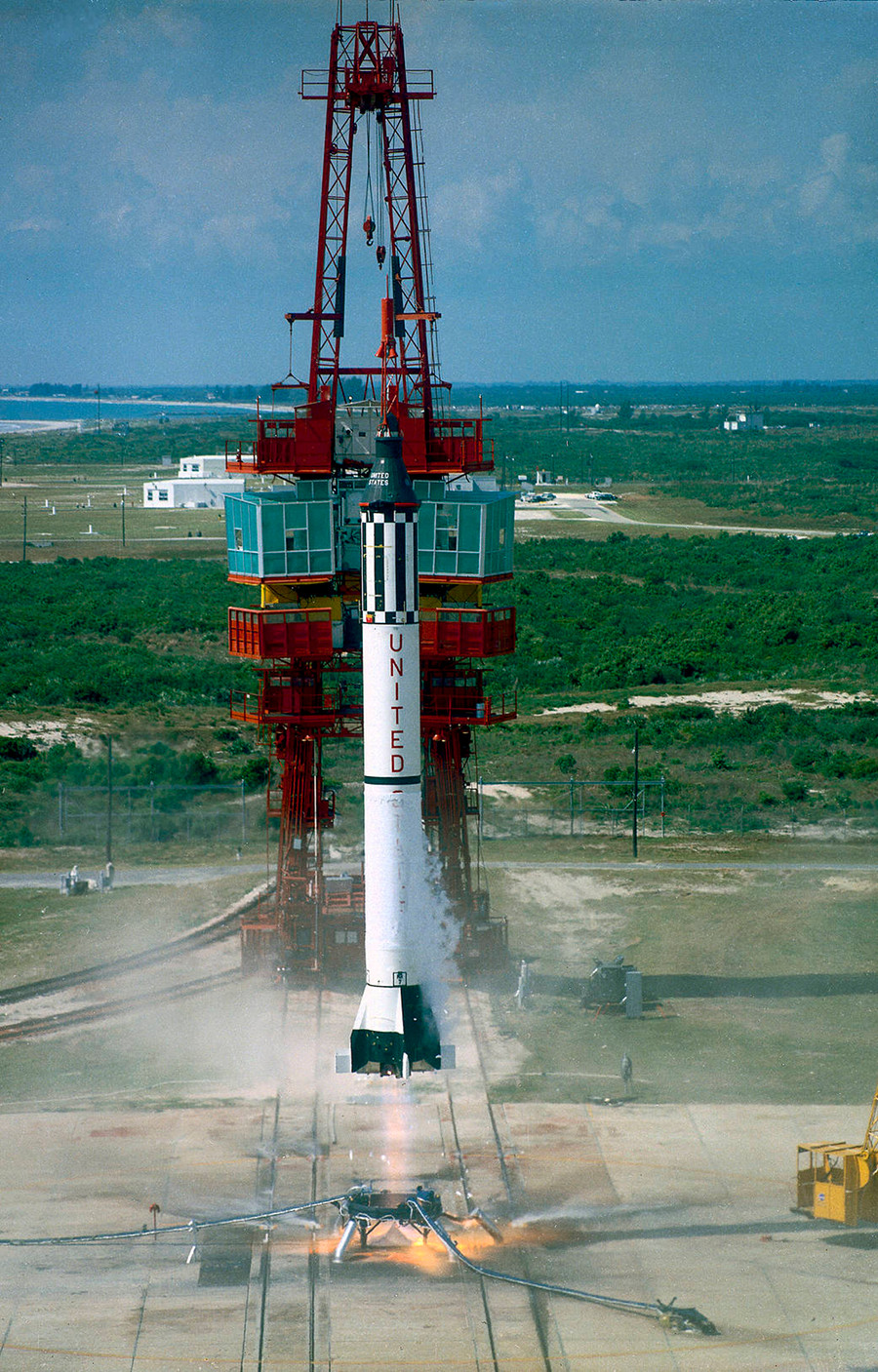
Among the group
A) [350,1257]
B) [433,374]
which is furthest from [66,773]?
[350,1257]

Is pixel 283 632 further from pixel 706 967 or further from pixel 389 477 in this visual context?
pixel 706 967

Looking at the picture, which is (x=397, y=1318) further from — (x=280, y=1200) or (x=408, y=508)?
(x=408, y=508)

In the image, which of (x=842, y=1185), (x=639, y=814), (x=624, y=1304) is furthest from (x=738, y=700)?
(x=624, y=1304)

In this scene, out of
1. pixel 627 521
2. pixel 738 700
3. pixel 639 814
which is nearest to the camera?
pixel 639 814

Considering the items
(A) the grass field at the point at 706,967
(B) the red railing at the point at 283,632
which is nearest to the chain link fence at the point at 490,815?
(A) the grass field at the point at 706,967

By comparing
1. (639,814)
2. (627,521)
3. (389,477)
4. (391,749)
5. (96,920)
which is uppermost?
(389,477)

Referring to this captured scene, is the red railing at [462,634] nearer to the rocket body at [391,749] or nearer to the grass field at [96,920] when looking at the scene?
the rocket body at [391,749]
